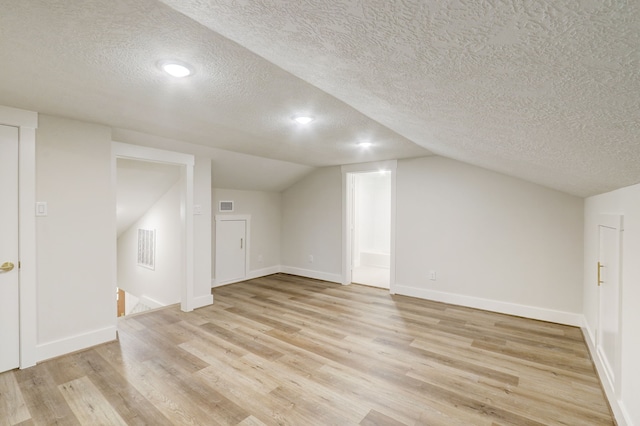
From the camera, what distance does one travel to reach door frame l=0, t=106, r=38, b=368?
8.09ft

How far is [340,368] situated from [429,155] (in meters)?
3.03

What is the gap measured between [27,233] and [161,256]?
2.31 m

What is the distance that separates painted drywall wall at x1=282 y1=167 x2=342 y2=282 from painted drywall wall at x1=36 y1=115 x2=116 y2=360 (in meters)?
3.27

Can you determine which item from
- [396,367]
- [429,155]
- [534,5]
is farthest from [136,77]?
[429,155]

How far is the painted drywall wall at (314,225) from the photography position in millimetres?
5355

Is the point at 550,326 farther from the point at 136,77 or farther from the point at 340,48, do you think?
the point at 136,77

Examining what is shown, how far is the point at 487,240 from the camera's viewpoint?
12.7 ft

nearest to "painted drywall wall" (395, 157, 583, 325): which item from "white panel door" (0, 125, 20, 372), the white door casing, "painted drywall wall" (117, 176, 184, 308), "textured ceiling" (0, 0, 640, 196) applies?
"textured ceiling" (0, 0, 640, 196)

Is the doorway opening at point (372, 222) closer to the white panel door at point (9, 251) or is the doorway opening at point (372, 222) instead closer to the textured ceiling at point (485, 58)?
the white panel door at point (9, 251)

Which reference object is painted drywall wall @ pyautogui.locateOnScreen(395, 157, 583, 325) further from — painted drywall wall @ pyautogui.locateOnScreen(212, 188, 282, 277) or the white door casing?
the white door casing

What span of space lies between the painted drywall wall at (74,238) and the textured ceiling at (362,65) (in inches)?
12.6

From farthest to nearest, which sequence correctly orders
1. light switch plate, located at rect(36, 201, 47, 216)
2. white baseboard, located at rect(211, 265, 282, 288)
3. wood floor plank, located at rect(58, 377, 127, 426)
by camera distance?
1. white baseboard, located at rect(211, 265, 282, 288)
2. light switch plate, located at rect(36, 201, 47, 216)
3. wood floor plank, located at rect(58, 377, 127, 426)

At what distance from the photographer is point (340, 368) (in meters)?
2.50

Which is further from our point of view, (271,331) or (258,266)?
(258,266)
